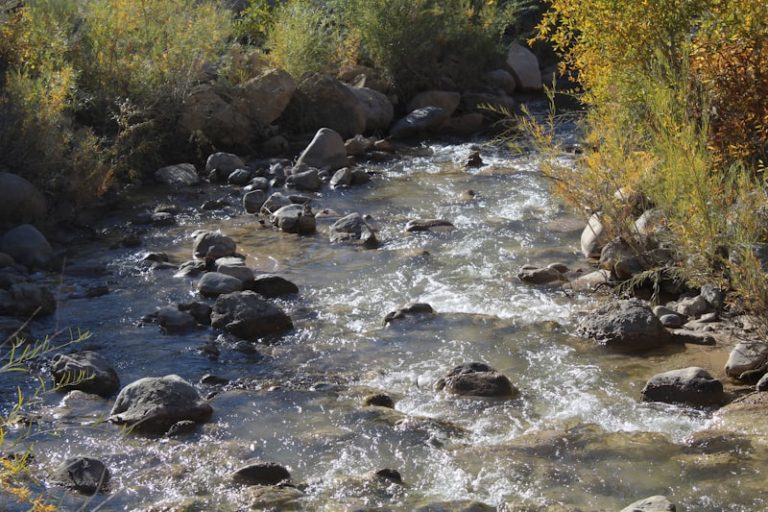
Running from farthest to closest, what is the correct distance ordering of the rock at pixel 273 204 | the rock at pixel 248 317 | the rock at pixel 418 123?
the rock at pixel 418 123 < the rock at pixel 273 204 < the rock at pixel 248 317

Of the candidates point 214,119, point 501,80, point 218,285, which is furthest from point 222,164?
point 501,80

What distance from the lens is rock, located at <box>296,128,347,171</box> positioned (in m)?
12.7

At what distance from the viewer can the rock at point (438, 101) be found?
15.4 metres

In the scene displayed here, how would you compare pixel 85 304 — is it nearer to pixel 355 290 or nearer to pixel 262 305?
pixel 262 305

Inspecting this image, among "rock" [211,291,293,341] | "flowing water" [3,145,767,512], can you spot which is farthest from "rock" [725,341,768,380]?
"rock" [211,291,293,341]

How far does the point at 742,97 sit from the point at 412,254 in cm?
323

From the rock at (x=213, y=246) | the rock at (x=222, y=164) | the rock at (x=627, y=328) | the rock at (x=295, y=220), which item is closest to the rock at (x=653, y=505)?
the rock at (x=627, y=328)

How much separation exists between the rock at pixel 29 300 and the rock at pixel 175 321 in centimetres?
95

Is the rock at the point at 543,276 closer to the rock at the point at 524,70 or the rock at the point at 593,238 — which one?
the rock at the point at 593,238

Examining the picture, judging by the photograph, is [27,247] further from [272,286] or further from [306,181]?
[306,181]

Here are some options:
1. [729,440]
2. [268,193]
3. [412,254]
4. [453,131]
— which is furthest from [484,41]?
[729,440]

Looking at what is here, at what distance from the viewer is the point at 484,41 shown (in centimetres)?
1645

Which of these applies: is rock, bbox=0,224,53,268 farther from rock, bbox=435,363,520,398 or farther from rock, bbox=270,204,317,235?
rock, bbox=435,363,520,398

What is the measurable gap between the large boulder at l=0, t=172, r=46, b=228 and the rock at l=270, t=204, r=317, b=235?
7.80 ft
